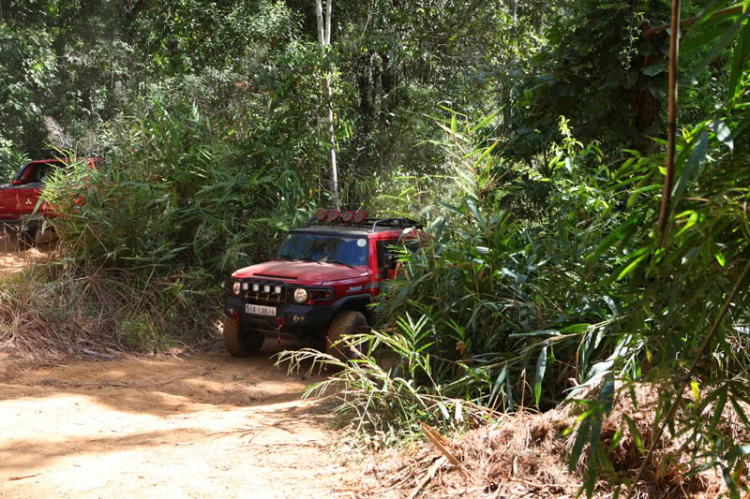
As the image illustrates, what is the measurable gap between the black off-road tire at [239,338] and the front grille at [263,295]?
41 centimetres

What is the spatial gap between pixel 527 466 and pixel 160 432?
9.65 feet

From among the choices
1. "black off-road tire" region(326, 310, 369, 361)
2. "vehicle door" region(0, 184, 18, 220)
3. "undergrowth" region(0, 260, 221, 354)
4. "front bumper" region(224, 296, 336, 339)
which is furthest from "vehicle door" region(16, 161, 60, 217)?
"black off-road tire" region(326, 310, 369, 361)

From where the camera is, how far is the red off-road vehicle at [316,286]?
24.3 ft

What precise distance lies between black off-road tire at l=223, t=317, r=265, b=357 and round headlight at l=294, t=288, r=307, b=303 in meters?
0.89

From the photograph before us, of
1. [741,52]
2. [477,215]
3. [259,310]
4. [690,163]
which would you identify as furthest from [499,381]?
[259,310]

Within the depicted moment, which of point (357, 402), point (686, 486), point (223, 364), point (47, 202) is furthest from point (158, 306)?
point (686, 486)

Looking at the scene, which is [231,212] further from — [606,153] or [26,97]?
[26,97]

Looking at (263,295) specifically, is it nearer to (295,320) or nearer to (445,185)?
(295,320)

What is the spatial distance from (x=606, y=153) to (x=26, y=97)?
17288 mm

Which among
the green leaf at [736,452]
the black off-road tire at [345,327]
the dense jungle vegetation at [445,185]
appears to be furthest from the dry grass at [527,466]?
the black off-road tire at [345,327]

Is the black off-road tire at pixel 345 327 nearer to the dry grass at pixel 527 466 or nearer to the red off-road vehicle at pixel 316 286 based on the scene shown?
the red off-road vehicle at pixel 316 286

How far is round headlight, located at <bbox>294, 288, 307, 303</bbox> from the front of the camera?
7375 mm

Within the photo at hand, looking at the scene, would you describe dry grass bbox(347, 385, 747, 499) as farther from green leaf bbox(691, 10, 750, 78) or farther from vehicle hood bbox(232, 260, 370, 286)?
vehicle hood bbox(232, 260, 370, 286)

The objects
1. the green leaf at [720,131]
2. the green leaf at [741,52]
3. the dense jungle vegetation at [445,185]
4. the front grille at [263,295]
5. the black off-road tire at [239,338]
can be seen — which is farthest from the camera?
the black off-road tire at [239,338]
